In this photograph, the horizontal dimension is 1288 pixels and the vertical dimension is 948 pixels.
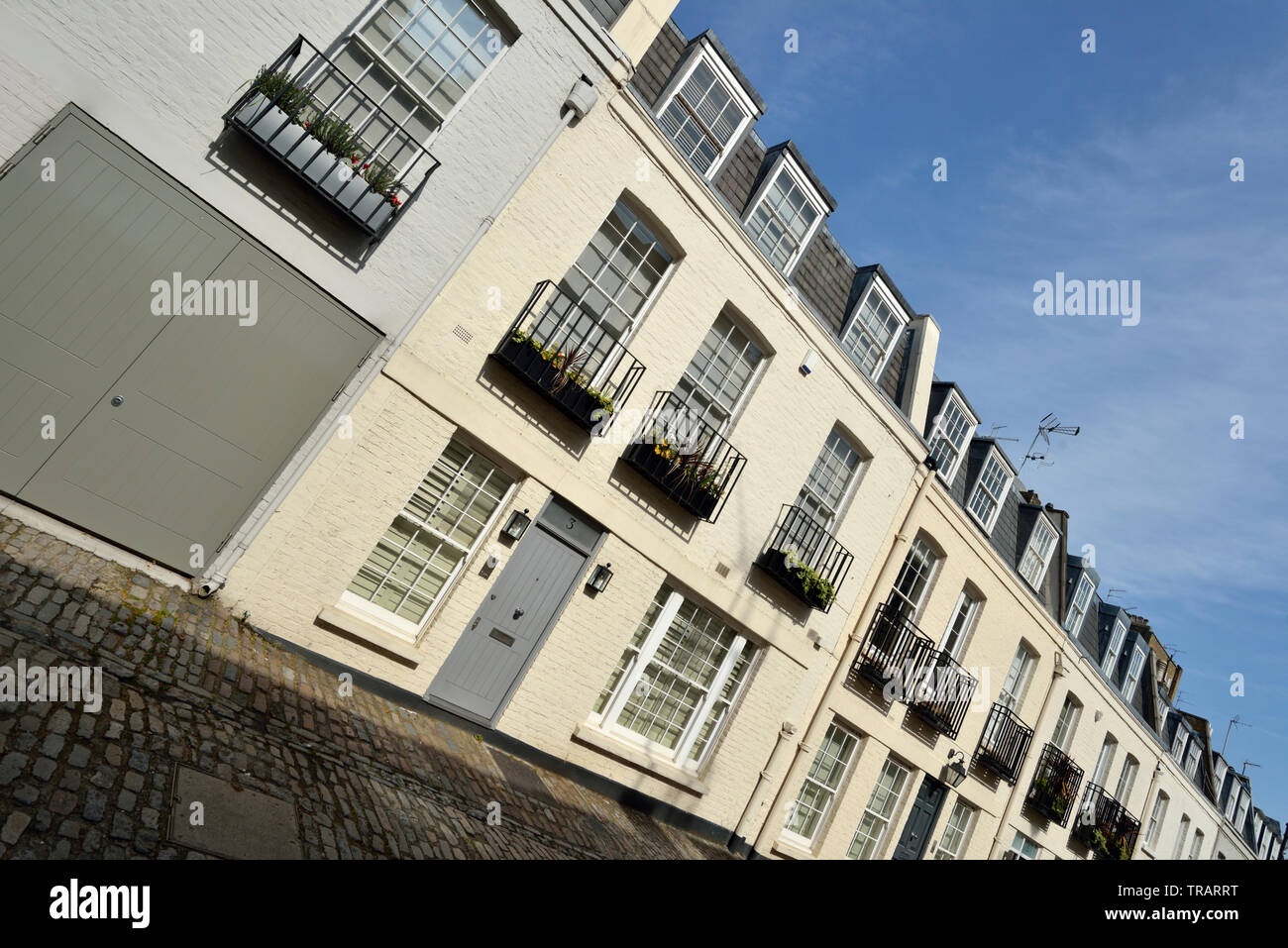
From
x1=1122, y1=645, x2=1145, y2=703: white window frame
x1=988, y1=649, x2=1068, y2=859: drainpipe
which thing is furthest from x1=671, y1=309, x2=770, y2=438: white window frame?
x1=1122, y1=645, x2=1145, y2=703: white window frame

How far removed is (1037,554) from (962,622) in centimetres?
432

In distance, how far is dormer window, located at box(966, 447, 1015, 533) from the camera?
60.4 feet

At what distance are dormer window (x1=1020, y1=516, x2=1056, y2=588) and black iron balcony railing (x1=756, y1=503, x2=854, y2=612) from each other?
8050 millimetres

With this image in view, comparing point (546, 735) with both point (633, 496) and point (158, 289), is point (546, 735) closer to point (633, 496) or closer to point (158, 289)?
point (633, 496)

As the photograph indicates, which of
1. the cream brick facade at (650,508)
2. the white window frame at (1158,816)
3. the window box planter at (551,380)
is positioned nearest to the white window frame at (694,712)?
the cream brick facade at (650,508)

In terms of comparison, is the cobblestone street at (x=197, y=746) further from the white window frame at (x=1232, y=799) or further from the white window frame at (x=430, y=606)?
the white window frame at (x=1232, y=799)

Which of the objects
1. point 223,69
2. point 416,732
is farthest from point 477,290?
point 416,732

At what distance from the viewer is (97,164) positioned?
757 centimetres

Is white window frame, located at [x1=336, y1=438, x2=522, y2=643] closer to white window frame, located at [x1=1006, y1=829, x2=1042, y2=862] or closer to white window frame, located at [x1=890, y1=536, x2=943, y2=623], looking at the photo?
white window frame, located at [x1=890, y1=536, x2=943, y2=623]

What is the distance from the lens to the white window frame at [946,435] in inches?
653

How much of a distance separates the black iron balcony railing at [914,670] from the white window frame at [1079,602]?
5.71 meters

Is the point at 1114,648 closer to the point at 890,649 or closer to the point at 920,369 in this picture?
the point at 890,649

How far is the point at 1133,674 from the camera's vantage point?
24.1 meters
